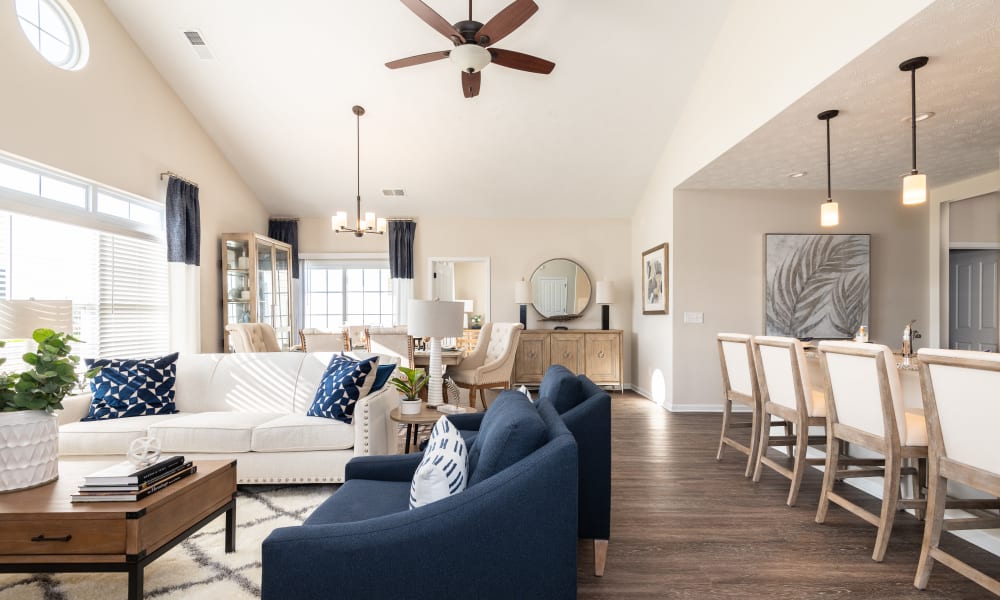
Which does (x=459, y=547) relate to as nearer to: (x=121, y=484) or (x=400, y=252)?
(x=121, y=484)

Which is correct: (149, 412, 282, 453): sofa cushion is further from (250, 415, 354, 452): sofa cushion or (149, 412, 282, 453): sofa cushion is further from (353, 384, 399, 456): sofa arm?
(353, 384, 399, 456): sofa arm

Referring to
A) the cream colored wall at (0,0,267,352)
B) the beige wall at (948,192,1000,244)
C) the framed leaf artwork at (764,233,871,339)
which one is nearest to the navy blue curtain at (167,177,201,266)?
the cream colored wall at (0,0,267,352)

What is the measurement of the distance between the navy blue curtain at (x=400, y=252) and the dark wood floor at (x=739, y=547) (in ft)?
15.0

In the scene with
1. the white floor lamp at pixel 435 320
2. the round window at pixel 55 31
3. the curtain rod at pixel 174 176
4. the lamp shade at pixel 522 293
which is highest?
the round window at pixel 55 31

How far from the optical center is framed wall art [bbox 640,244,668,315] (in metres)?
5.83

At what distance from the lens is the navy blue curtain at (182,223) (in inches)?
200

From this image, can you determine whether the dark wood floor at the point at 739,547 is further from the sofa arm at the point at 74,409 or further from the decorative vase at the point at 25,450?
the sofa arm at the point at 74,409

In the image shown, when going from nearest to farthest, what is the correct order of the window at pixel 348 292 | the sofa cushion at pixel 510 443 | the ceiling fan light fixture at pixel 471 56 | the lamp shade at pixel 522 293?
the sofa cushion at pixel 510 443
the ceiling fan light fixture at pixel 471 56
the lamp shade at pixel 522 293
the window at pixel 348 292

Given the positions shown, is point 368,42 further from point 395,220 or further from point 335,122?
point 395,220

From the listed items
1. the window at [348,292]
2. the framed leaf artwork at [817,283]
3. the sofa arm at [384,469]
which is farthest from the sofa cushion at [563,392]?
the window at [348,292]

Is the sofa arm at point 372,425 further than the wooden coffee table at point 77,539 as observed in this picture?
Yes

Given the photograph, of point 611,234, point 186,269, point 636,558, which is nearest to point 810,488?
point 636,558

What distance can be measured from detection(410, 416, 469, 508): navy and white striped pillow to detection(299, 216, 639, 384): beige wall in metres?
5.80

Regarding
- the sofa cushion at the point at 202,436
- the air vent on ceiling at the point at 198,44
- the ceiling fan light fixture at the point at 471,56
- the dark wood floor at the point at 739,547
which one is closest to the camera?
the dark wood floor at the point at 739,547
